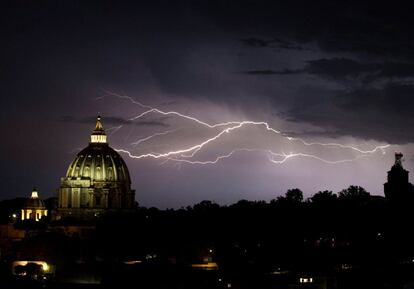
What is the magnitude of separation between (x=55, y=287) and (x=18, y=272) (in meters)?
18.7

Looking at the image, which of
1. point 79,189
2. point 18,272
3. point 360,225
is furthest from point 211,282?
point 79,189

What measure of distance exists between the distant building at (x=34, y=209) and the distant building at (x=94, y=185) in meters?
2.86

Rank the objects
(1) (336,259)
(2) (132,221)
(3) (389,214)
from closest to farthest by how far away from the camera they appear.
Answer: (1) (336,259), (3) (389,214), (2) (132,221)

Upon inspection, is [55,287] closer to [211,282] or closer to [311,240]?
[211,282]

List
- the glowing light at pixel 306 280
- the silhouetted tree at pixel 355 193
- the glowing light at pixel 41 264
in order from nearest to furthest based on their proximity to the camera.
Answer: the glowing light at pixel 306 280 < the glowing light at pixel 41 264 < the silhouetted tree at pixel 355 193

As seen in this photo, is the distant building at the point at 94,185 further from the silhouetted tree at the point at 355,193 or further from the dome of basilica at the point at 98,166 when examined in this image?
the silhouetted tree at the point at 355,193

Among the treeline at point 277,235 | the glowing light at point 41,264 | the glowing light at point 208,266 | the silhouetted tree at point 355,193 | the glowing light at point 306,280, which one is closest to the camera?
the glowing light at point 306,280

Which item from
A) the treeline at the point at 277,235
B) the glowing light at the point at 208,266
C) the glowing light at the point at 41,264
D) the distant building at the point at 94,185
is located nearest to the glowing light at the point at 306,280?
the treeline at the point at 277,235

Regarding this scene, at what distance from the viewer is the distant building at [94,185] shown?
513 feet

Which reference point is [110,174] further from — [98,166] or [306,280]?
[306,280]

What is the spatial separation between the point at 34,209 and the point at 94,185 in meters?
9.18

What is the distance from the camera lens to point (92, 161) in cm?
15738

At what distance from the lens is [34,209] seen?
155m

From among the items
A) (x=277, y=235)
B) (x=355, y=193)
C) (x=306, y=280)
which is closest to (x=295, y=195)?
(x=355, y=193)
